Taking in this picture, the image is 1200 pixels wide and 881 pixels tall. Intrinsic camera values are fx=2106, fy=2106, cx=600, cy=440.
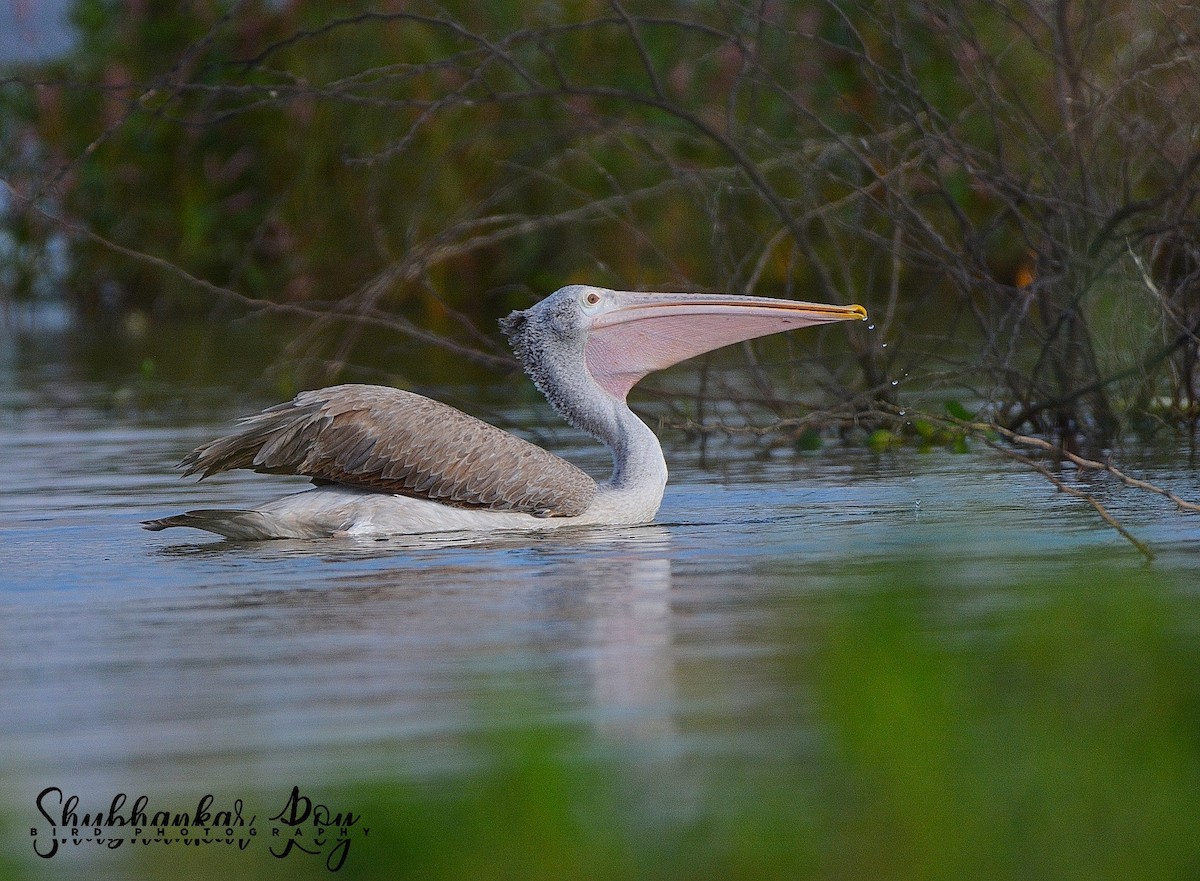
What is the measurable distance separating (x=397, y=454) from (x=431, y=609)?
1.55 meters

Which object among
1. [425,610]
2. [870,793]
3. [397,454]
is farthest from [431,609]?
[870,793]

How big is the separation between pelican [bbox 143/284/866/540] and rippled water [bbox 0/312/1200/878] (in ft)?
0.43

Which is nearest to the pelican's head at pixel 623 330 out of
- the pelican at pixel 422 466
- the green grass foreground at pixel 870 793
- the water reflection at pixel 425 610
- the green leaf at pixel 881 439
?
the pelican at pixel 422 466

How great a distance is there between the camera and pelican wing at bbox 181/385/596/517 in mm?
6230

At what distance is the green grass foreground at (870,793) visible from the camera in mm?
2521

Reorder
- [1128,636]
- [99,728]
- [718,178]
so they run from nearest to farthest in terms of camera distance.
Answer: [1128,636] → [99,728] → [718,178]

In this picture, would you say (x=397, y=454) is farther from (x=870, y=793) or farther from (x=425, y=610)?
(x=870, y=793)

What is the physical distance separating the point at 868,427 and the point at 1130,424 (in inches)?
43.9

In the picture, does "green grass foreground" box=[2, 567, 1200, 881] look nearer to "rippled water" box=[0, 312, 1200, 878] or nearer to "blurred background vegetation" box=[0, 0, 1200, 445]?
"rippled water" box=[0, 312, 1200, 878]

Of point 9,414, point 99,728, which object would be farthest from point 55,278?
point 99,728

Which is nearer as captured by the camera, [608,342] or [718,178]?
[608,342]

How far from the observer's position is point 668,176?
16.3 m

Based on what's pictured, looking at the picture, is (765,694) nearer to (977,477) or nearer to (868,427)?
(977,477)

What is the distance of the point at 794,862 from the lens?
2521 mm
